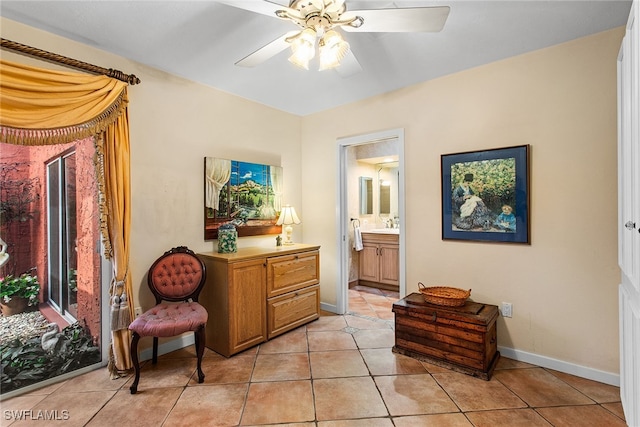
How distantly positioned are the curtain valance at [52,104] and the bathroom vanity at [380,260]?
374 cm

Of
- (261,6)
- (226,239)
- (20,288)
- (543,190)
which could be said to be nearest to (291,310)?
(226,239)

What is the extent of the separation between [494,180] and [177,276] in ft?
9.49

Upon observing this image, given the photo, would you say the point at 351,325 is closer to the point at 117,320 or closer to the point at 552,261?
the point at 552,261

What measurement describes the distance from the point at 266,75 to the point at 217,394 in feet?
9.06

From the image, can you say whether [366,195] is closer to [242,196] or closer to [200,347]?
[242,196]

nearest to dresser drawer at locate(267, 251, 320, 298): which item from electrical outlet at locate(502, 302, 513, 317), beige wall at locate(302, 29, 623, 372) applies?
beige wall at locate(302, 29, 623, 372)

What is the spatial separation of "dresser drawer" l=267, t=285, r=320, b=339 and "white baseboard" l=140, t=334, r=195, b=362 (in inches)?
30.2

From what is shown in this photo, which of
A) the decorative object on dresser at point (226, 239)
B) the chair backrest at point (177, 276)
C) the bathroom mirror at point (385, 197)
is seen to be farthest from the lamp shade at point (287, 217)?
the bathroom mirror at point (385, 197)

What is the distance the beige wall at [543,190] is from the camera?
89.1 inches

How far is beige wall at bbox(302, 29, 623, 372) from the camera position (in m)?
2.26

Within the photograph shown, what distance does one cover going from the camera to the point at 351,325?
3.45 metres

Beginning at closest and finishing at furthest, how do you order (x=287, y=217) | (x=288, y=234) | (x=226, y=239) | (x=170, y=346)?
(x=170, y=346) < (x=226, y=239) < (x=287, y=217) < (x=288, y=234)

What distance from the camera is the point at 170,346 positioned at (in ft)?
9.29

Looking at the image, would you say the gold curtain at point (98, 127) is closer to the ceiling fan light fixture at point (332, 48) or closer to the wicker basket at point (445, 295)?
the ceiling fan light fixture at point (332, 48)
